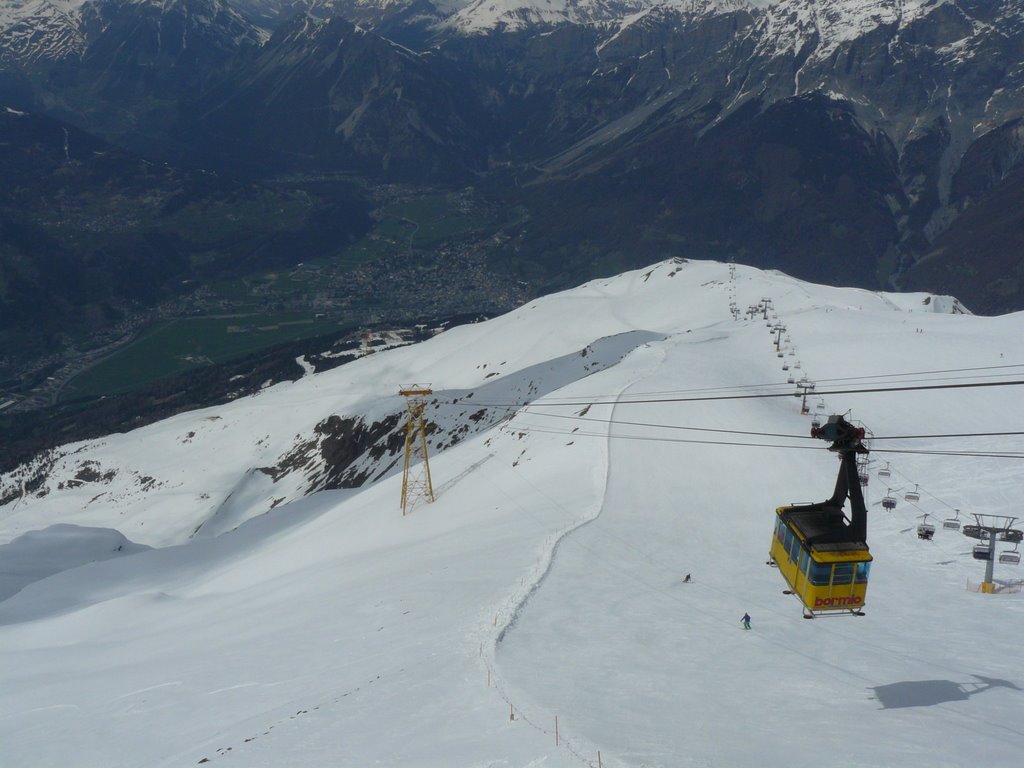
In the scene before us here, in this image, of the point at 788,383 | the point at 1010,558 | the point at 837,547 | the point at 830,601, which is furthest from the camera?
the point at 788,383

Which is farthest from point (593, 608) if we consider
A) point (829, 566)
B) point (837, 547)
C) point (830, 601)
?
point (837, 547)

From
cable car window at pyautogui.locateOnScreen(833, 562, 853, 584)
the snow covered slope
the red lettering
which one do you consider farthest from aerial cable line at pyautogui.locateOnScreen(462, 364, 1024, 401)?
cable car window at pyautogui.locateOnScreen(833, 562, 853, 584)

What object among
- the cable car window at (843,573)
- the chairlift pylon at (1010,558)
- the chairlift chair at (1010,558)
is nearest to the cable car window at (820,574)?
the cable car window at (843,573)

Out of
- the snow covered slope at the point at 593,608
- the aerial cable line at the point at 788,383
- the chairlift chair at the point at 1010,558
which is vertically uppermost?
the aerial cable line at the point at 788,383

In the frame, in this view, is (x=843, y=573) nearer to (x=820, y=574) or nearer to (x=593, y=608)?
(x=820, y=574)

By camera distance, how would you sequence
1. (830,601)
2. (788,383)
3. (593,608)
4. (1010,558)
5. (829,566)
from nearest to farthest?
(829,566), (830,601), (593,608), (1010,558), (788,383)

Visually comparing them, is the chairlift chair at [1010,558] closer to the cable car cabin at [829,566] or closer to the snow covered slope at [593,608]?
the snow covered slope at [593,608]

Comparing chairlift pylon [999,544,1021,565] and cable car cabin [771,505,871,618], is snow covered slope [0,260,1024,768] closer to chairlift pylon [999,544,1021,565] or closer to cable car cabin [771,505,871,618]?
chairlift pylon [999,544,1021,565]
